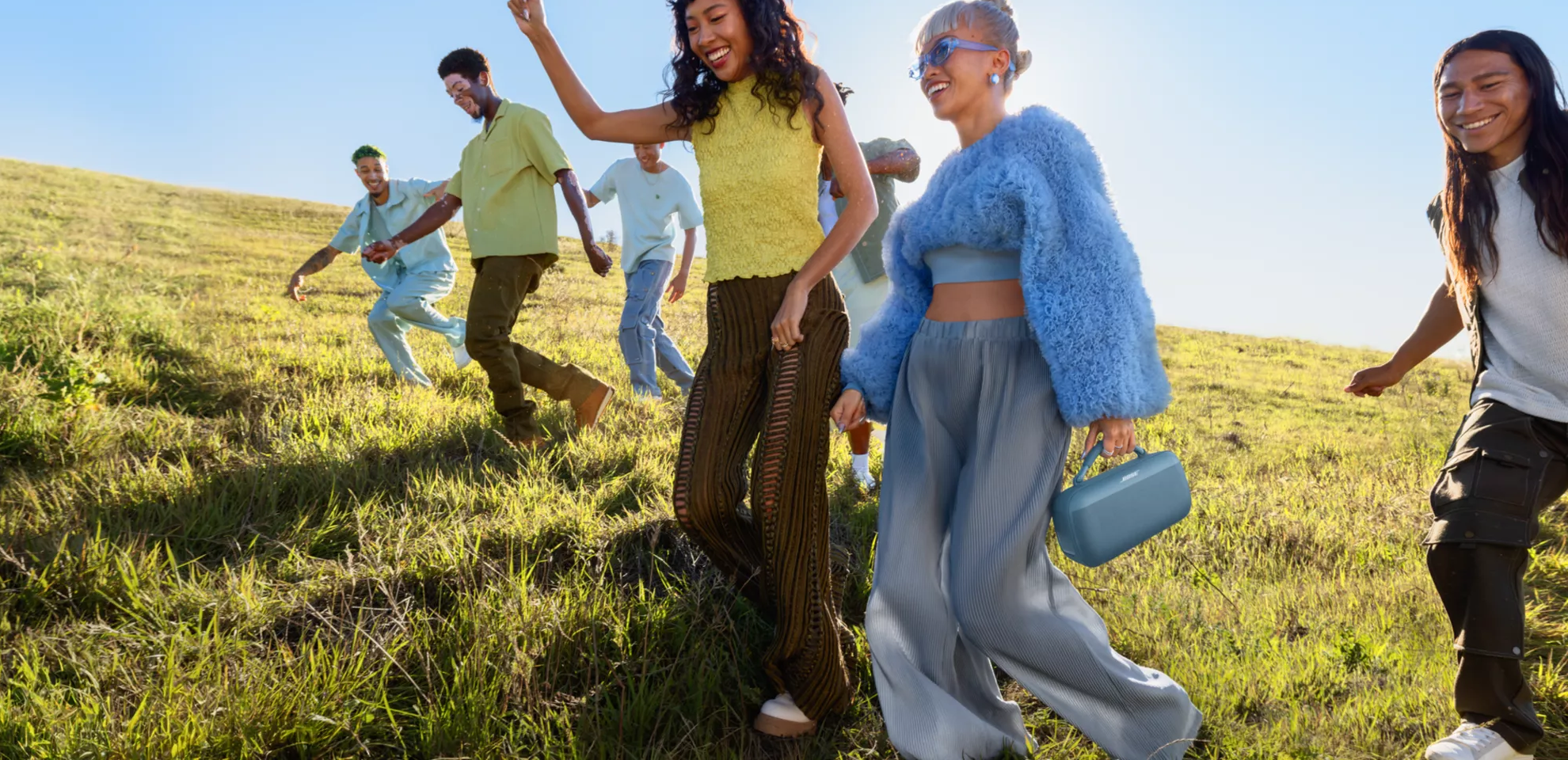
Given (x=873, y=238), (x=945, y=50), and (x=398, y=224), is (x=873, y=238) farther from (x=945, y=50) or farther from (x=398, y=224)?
(x=398, y=224)

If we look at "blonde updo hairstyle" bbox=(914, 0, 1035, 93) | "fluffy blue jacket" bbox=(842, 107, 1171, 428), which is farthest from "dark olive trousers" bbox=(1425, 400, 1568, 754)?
"blonde updo hairstyle" bbox=(914, 0, 1035, 93)

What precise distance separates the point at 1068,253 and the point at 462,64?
428 centimetres

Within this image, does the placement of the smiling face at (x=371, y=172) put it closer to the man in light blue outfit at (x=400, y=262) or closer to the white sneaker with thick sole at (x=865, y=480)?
the man in light blue outfit at (x=400, y=262)

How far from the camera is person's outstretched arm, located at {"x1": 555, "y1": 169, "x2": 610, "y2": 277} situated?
202 inches

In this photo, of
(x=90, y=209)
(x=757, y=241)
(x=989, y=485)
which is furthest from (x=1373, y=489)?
(x=90, y=209)

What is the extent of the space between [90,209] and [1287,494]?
81.2 feet

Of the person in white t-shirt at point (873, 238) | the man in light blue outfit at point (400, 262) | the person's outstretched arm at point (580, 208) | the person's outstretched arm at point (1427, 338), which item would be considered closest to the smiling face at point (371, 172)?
the man in light blue outfit at point (400, 262)

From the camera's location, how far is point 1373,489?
20.9ft

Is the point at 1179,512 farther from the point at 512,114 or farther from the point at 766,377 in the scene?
the point at 512,114

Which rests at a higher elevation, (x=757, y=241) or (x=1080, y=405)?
(x=757, y=241)

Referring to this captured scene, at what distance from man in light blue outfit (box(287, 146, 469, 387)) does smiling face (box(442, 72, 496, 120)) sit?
169cm

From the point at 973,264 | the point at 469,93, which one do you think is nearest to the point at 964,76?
the point at 973,264

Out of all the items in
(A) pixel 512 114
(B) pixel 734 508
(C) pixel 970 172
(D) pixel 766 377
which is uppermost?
(A) pixel 512 114

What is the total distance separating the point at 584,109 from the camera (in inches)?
123
